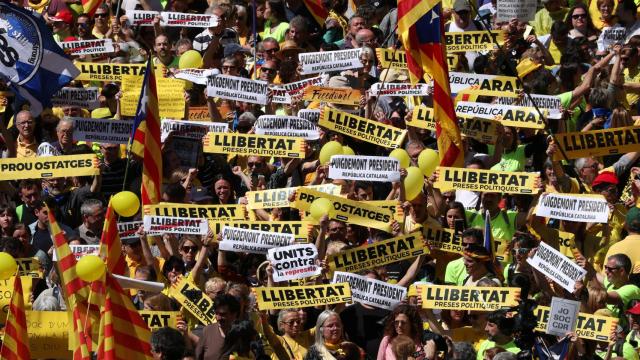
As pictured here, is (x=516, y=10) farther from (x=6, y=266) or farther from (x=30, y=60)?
(x=6, y=266)

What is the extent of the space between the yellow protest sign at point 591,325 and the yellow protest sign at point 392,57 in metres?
4.16

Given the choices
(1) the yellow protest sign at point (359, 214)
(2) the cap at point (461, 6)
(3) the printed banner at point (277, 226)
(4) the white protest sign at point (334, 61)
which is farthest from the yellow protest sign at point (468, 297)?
(2) the cap at point (461, 6)

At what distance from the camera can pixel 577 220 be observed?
16.5 metres

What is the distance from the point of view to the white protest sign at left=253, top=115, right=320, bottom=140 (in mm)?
18156

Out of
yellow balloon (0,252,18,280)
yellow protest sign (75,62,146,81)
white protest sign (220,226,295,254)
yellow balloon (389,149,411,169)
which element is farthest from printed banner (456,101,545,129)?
yellow balloon (0,252,18,280)

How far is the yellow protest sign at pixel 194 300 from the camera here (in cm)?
1581

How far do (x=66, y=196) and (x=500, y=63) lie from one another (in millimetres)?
4153

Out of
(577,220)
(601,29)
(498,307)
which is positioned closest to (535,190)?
(577,220)

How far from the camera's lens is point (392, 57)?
18703 millimetres

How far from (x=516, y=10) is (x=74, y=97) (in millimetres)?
4148

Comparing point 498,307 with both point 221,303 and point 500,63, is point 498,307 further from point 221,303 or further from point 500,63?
point 500,63

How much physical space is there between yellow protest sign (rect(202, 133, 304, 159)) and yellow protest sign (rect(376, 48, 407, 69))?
4.46ft

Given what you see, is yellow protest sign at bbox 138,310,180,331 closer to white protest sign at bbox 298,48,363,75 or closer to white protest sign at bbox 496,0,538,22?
white protest sign at bbox 298,48,363,75

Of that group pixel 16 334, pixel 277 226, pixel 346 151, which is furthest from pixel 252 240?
pixel 16 334
